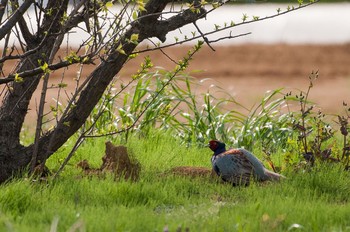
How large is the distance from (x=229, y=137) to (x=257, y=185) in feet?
7.82

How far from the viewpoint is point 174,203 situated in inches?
245

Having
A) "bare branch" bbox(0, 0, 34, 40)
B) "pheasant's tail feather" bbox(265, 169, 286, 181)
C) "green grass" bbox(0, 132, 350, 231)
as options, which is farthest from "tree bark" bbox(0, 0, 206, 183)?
"pheasant's tail feather" bbox(265, 169, 286, 181)

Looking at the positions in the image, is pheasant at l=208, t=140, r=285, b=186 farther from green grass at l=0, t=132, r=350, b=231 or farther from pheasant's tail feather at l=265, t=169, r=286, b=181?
green grass at l=0, t=132, r=350, b=231

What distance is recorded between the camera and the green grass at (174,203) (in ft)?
16.8

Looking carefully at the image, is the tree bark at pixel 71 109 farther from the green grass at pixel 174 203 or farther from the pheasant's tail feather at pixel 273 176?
the pheasant's tail feather at pixel 273 176

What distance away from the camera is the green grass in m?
5.11

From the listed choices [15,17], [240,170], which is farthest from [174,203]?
→ [15,17]

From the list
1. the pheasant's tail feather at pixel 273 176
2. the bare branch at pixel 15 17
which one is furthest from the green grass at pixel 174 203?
the bare branch at pixel 15 17

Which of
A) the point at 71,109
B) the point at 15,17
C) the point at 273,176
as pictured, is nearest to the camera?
the point at 15,17

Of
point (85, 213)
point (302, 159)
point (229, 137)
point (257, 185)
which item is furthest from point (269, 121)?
point (85, 213)

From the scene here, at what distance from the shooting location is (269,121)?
938cm

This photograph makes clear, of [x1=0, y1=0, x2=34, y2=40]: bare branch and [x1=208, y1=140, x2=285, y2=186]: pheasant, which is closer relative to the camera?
[x1=0, y1=0, x2=34, y2=40]: bare branch

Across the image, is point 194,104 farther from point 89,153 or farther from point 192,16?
point 192,16

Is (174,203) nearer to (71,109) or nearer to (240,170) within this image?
(240,170)
